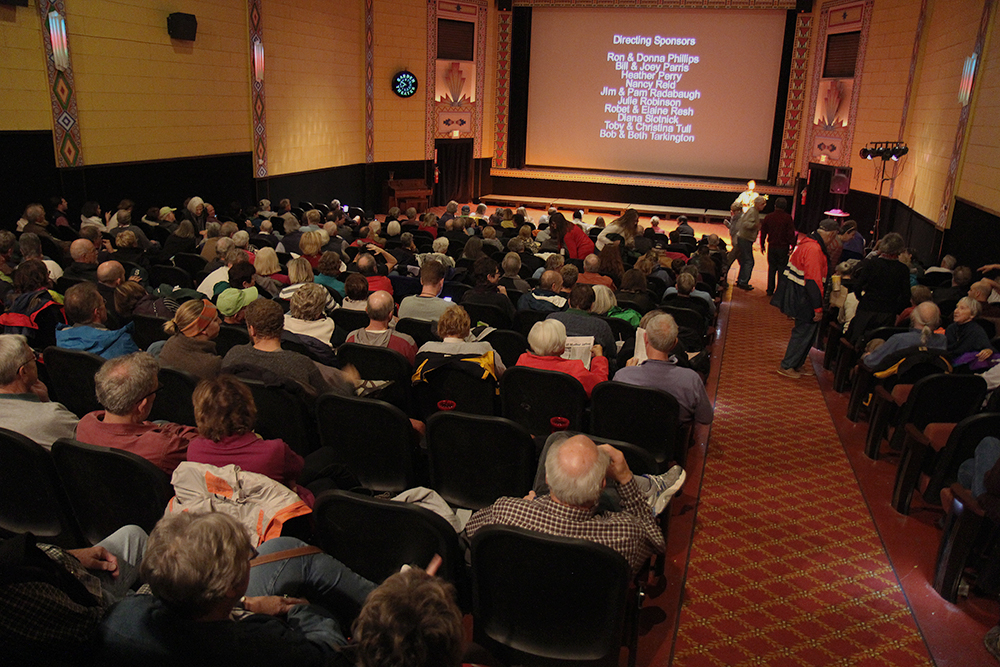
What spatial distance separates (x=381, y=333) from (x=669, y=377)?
1.61m

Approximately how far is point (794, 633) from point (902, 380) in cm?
235

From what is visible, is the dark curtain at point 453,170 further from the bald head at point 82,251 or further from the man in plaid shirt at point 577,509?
the man in plaid shirt at point 577,509

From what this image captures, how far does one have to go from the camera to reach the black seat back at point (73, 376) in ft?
11.6

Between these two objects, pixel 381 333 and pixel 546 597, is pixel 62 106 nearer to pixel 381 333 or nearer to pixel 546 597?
pixel 381 333

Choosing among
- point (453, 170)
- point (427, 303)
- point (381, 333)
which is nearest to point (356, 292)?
point (427, 303)

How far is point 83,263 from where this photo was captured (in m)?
5.25

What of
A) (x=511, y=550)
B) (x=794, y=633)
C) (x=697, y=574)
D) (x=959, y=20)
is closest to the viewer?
(x=511, y=550)

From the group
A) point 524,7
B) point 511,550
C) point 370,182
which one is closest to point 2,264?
point 511,550

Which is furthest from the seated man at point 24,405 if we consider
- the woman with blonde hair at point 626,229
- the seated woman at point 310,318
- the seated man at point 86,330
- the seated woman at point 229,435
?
the woman with blonde hair at point 626,229

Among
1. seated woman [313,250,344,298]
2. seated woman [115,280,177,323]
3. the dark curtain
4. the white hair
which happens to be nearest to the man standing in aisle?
the white hair

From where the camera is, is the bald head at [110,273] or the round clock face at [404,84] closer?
the bald head at [110,273]

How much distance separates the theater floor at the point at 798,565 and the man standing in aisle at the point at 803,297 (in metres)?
1.12

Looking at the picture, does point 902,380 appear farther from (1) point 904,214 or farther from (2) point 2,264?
(1) point 904,214

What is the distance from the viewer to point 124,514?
2.61 meters
